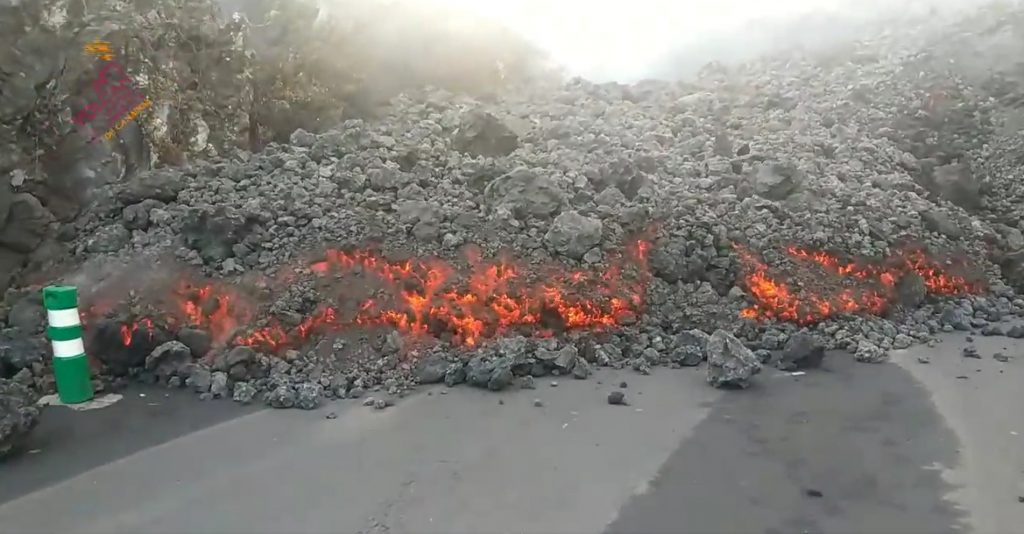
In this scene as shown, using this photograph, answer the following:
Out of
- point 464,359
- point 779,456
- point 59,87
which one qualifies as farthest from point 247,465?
point 59,87

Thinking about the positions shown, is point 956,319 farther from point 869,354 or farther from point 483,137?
point 483,137

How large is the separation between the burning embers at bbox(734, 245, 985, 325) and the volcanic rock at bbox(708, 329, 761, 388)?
3.69ft

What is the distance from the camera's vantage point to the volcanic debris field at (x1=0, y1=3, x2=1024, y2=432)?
20.1 feet

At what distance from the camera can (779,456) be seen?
4.64m

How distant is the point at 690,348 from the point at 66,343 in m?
4.40

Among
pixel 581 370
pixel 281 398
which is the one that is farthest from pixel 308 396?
pixel 581 370

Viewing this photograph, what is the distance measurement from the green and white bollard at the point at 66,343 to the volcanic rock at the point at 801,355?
195 inches

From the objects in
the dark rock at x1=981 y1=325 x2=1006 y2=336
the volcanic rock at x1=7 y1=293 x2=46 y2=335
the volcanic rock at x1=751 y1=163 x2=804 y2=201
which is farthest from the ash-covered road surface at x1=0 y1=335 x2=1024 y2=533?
the volcanic rock at x1=751 y1=163 x2=804 y2=201

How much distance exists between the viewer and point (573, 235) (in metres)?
7.15

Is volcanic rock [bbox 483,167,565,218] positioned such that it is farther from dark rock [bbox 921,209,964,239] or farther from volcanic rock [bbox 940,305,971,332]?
dark rock [bbox 921,209,964,239]

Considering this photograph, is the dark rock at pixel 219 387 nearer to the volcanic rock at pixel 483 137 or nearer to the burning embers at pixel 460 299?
the burning embers at pixel 460 299

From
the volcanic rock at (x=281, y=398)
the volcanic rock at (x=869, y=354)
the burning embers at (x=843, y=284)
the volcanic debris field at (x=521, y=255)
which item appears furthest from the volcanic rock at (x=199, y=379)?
the volcanic rock at (x=869, y=354)

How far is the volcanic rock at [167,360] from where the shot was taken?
19.7 feet

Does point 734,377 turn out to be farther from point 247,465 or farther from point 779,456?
point 247,465
